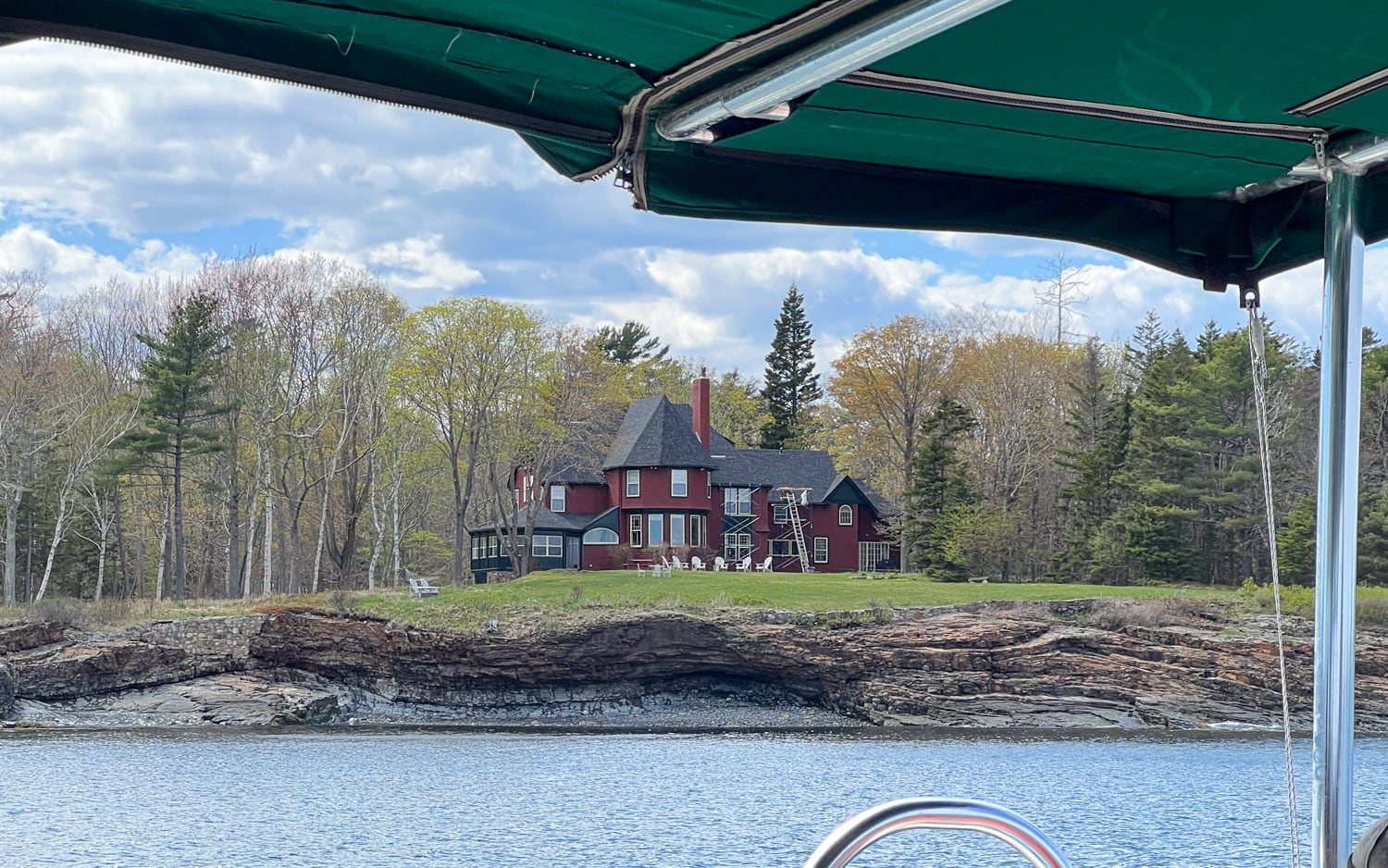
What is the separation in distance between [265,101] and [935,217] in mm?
51475

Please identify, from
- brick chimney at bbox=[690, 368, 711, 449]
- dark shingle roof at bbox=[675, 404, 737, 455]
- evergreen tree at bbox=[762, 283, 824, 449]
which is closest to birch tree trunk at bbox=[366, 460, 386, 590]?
dark shingle roof at bbox=[675, 404, 737, 455]

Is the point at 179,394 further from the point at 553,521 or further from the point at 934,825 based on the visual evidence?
the point at 934,825

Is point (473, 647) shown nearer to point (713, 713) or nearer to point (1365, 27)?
point (713, 713)

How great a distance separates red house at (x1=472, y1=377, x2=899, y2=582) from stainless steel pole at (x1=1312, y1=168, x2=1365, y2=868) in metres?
30.1

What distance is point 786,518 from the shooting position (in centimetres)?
3503

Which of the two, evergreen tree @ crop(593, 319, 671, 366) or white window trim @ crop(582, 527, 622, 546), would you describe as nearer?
white window trim @ crop(582, 527, 622, 546)

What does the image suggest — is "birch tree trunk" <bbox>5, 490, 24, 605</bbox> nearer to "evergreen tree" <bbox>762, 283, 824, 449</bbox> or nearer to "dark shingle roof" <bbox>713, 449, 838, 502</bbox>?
"dark shingle roof" <bbox>713, 449, 838, 502</bbox>

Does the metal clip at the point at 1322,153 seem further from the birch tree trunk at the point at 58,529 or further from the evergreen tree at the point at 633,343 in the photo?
the evergreen tree at the point at 633,343

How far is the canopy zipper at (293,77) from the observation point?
4.22 feet

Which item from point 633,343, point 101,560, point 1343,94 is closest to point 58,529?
point 101,560

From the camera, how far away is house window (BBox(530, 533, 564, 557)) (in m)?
32.3

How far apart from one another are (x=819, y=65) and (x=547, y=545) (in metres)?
31.4

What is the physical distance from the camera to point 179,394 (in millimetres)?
28719

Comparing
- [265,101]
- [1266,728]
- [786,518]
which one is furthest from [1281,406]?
[265,101]
